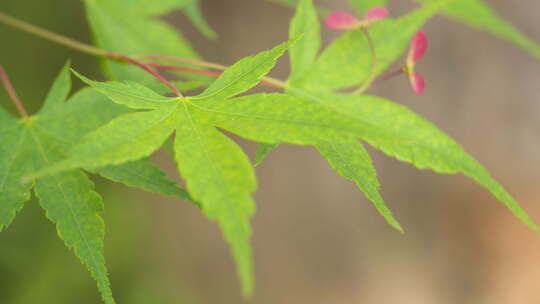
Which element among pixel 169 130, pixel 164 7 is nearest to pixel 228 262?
pixel 164 7

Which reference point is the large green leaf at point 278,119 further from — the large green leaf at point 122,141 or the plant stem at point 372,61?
the plant stem at point 372,61

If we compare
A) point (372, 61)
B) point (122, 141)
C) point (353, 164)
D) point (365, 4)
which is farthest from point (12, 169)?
point (365, 4)

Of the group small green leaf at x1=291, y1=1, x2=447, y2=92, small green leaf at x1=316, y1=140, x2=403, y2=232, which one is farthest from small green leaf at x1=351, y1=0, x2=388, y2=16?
small green leaf at x1=316, y1=140, x2=403, y2=232

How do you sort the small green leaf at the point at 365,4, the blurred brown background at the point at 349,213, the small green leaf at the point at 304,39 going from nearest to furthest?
the small green leaf at the point at 304,39 < the small green leaf at the point at 365,4 < the blurred brown background at the point at 349,213

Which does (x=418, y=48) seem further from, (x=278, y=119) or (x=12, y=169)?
(x=12, y=169)

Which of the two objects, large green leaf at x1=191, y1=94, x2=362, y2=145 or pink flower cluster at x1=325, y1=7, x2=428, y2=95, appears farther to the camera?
pink flower cluster at x1=325, y1=7, x2=428, y2=95

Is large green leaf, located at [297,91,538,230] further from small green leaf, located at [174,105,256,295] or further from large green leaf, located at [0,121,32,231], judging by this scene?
Answer: large green leaf, located at [0,121,32,231]

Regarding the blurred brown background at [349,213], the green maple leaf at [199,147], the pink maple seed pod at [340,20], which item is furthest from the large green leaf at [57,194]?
the blurred brown background at [349,213]
